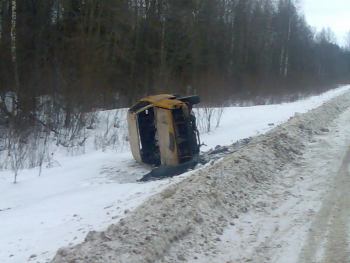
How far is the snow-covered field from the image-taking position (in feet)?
17.4

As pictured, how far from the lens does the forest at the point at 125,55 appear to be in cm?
1741

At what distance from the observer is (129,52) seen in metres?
29.0

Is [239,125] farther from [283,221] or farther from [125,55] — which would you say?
[125,55]

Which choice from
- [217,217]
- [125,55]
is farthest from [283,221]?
[125,55]

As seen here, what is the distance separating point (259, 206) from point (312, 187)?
1.35 metres

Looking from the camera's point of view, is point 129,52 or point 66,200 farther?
point 129,52

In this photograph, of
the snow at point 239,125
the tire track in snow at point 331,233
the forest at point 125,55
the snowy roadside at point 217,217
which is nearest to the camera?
the snowy roadside at point 217,217

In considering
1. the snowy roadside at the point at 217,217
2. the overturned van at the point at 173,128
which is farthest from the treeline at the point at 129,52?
the snowy roadside at the point at 217,217

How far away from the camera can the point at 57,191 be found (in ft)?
28.9

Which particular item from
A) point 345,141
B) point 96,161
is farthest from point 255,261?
point 345,141

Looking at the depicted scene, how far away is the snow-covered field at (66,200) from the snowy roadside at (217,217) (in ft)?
1.49

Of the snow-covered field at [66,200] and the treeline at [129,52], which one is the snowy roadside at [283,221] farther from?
the treeline at [129,52]

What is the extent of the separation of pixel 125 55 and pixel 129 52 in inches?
22.9

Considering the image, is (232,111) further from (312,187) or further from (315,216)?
(315,216)
